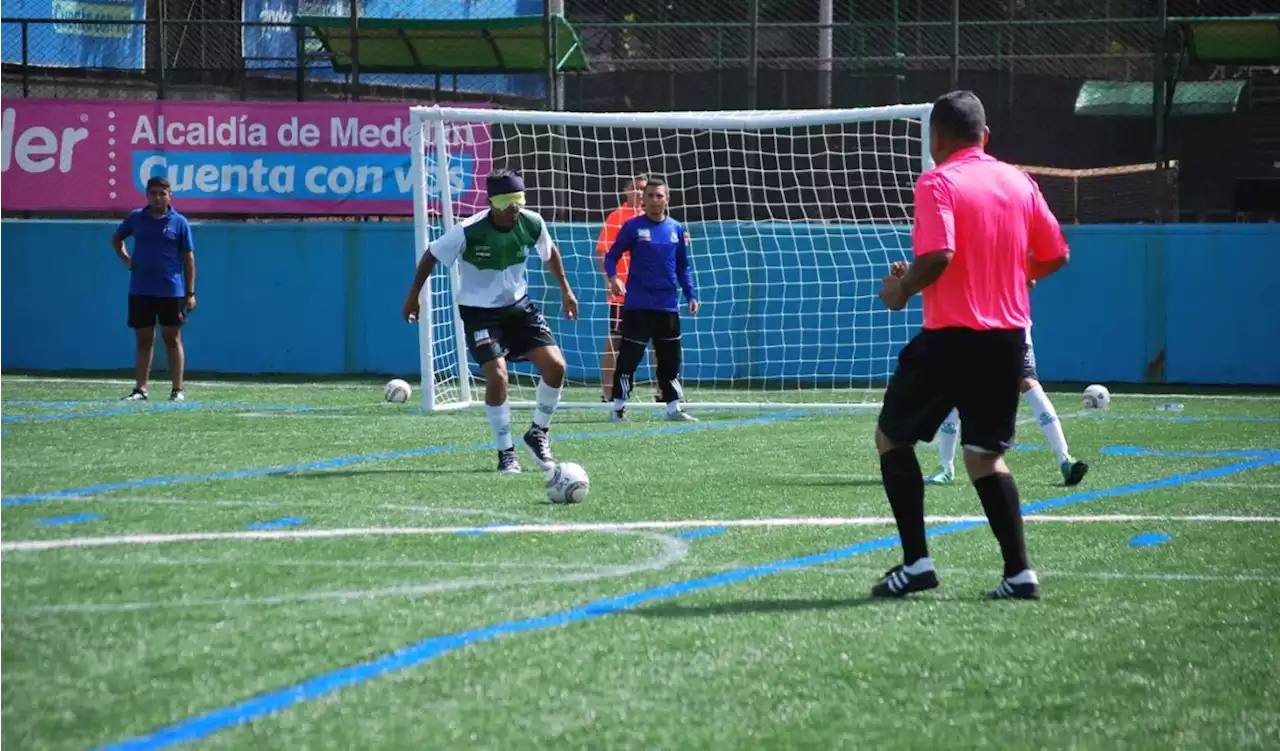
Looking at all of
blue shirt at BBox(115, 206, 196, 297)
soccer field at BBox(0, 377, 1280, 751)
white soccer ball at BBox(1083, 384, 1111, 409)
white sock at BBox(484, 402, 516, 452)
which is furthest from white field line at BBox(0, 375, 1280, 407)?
white sock at BBox(484, 402, 516, 452)

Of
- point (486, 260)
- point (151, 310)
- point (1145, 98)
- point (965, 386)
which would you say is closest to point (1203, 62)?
point (1145, 98)

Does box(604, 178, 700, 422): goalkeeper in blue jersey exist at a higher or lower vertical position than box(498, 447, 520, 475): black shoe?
higher

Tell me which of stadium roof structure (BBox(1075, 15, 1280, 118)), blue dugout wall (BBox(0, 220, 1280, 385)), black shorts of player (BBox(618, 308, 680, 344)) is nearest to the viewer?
black shorts of player (BBox(618, 308, 680, 344))

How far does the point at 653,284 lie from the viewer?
15.2m

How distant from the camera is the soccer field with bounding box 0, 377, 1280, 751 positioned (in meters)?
4.52

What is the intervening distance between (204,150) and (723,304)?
6.11 metres

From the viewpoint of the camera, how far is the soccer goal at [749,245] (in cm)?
1916

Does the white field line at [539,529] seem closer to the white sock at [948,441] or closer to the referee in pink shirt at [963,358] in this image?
the white sock at [948,441]

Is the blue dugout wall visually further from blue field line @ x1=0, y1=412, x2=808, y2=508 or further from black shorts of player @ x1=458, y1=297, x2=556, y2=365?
black shorts of player @ x1=458, y1=297, x2=556, y2=365

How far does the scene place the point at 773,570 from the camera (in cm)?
687

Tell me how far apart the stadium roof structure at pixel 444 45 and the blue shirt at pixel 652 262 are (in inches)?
257

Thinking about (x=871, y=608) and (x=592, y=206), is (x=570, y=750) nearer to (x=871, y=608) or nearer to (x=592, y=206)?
(x=871, y=608)

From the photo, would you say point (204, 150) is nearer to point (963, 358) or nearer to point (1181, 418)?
point (1181, 418)

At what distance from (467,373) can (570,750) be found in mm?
11824
